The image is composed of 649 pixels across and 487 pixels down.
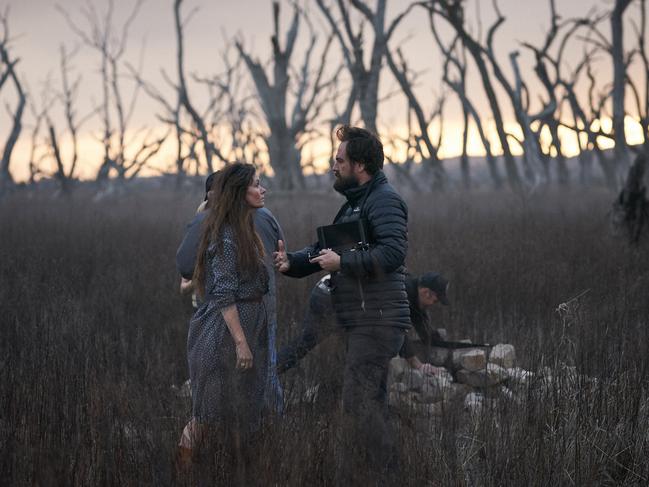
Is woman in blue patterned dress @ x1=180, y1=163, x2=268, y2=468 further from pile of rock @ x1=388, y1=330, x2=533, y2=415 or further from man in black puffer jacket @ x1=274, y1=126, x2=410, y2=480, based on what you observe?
pile of rock @ x1=388, y1=330, x2=533, y2=415

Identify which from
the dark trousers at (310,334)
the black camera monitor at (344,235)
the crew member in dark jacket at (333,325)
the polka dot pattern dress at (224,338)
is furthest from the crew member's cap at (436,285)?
the polka dot pattern dress at (224,338)

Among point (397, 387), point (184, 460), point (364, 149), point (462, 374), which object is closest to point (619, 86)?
point (462, 374)

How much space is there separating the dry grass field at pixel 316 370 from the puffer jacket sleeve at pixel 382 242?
0.64 metres

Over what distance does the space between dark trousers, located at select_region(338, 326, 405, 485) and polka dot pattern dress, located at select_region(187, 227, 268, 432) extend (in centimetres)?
39

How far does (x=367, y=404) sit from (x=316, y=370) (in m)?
1.68

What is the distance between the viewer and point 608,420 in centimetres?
415

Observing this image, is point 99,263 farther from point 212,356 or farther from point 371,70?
point 371,70

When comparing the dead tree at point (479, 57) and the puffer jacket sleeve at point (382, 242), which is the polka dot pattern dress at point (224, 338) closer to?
Answer: the puffer jacket sleeve at point (382, 242)

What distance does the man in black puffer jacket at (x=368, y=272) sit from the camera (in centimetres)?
399

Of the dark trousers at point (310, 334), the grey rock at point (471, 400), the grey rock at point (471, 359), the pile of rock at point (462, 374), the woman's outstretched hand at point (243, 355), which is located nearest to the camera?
the woman's outstretched hand at point (243, 355)

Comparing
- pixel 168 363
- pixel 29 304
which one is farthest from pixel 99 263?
pixel 168 363

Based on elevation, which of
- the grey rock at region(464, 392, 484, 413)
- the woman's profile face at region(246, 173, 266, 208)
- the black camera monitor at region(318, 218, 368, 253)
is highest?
the woman's profile face at region(246, 173, 266, 208)

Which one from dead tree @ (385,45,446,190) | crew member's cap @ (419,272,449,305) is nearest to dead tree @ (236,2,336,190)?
dead tree @ (385,45,446,190)

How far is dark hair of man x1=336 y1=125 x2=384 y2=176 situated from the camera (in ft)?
13.6
